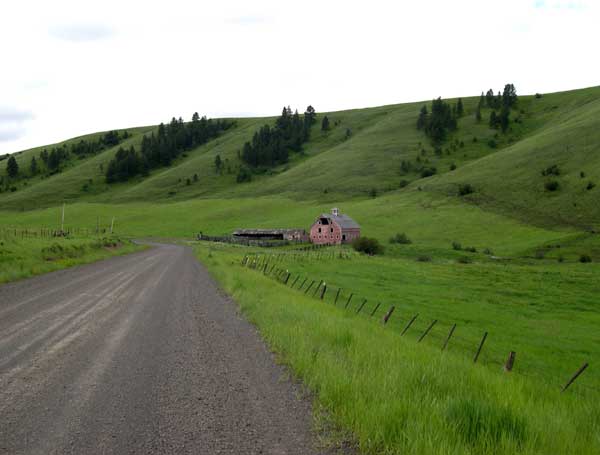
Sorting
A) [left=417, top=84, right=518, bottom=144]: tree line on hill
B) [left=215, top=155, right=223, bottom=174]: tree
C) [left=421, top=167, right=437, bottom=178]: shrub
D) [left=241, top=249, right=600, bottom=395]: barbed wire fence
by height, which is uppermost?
[left=417, top=84, right=518, bottom=144]: tree line on hill

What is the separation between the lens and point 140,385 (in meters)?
8.46

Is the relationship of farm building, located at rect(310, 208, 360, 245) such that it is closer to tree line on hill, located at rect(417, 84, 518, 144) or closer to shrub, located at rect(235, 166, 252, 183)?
shrub, located at rect(235, 166, 252, 183)

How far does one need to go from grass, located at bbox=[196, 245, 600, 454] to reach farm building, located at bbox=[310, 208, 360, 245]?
2924 inches

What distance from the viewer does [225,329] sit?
13.7m

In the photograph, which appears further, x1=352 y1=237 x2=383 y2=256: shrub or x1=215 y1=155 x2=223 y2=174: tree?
x1=215 y1=155 x2=223 y2=174: tree

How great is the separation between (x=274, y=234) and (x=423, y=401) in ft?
285

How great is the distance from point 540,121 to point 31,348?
204 metres

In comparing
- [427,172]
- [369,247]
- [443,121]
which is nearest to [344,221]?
[369,247]

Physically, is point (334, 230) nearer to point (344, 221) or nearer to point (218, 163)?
point (344, 221)

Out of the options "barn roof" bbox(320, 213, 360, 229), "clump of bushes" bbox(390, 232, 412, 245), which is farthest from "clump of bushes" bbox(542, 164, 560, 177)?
"barn roof" bbox(320, 213, 360, 229)

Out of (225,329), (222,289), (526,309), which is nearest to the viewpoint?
(225,329)

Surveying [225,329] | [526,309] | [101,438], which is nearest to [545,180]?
[526,309]

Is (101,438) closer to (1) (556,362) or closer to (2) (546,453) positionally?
(2) (546,453)

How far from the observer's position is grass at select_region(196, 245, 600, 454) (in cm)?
588
